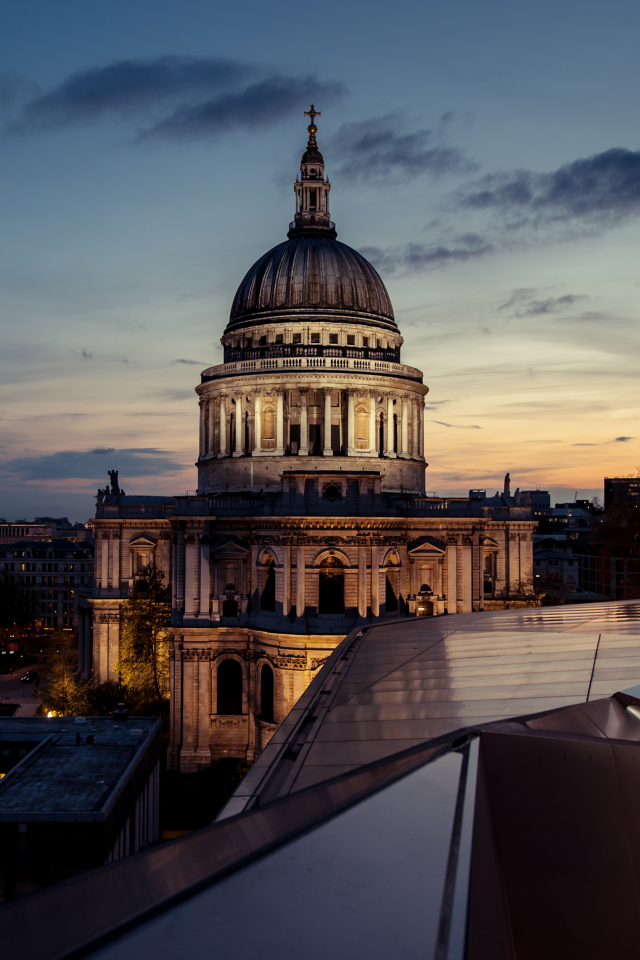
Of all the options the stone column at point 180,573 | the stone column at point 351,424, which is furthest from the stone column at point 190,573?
the stone column at point 351,424

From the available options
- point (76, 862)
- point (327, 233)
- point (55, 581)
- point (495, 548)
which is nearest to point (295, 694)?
point (76, 862)

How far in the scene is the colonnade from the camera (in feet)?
227

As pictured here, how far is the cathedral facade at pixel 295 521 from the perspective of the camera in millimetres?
54281

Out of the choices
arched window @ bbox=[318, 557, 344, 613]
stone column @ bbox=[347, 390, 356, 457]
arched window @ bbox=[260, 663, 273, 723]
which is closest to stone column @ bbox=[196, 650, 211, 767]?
arched window @ bbox=[260, 663, 273, 723]

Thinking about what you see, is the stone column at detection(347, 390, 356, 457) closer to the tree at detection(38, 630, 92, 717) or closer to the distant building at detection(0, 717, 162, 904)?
the tree at detection(38, 630, 92, 717)

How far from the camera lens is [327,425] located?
6900 cm

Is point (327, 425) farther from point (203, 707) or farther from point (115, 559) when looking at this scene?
point (203, 707)

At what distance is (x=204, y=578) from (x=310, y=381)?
19.5 m

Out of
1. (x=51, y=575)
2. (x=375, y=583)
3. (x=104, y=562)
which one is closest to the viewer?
(x=375, y=583)

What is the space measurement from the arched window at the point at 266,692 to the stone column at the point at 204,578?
216 inches

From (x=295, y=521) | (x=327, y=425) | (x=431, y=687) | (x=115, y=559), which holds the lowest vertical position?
(x=431, y=687)

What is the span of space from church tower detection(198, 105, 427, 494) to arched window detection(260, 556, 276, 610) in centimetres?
1312

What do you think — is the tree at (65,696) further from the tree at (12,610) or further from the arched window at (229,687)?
the tree at (12,610)

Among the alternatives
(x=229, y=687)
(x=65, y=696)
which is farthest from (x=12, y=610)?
(x=229, y=687)
